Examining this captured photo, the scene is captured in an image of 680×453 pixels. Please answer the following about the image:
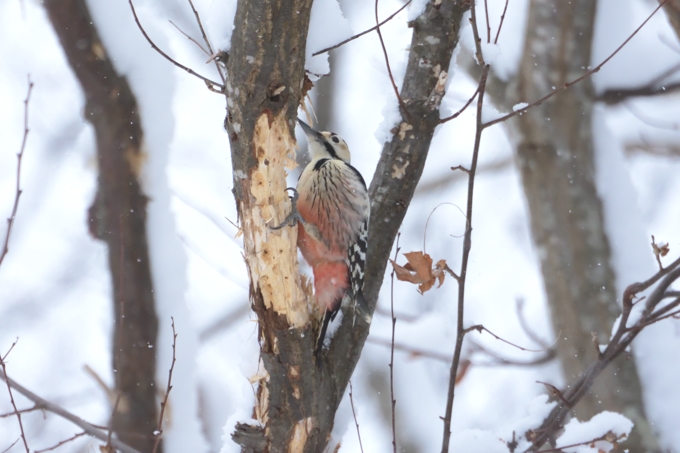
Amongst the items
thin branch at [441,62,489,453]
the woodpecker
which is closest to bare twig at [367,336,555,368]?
the woodpecker

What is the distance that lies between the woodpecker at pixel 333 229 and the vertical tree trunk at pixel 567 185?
6.09 feet

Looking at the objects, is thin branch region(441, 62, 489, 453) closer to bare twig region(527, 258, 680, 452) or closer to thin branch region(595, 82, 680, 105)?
bare twig region(527, 258, 680, 452)

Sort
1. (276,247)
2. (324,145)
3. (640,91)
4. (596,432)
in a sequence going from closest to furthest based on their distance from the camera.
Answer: (276,247) → (596,432) → (324,145) → (640,91)

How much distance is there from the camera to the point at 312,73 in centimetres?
215

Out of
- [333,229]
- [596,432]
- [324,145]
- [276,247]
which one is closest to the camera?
[276,247]

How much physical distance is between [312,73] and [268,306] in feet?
2.76

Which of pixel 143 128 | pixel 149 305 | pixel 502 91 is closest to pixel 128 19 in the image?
pixel 143 128

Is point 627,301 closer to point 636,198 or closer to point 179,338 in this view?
point 179,338

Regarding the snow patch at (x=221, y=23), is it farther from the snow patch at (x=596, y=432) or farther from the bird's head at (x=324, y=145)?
the snow patch at (x=596, y=432)

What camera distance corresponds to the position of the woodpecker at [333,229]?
8.01 ft

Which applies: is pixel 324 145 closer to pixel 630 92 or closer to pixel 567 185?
pixel 567 185

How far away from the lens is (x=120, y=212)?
8.70ft

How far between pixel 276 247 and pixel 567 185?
290 centimetres

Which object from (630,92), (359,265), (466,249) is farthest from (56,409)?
(630,92)
